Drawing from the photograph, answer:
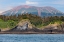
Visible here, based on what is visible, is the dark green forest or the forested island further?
the dark green forest

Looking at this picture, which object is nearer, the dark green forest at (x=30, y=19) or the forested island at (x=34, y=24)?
the forested island at (x=34, y=24)

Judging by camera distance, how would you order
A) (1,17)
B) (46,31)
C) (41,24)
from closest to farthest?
(46,31) → (41,24) → (1,17)

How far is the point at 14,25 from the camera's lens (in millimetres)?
100625

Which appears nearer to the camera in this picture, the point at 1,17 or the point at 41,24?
the point at 41,24

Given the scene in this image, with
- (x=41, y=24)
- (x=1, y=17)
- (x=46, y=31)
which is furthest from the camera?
(x=1, y=17)

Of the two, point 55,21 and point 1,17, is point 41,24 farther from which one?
point 1,17

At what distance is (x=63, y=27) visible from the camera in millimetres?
99188

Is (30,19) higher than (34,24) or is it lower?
higher

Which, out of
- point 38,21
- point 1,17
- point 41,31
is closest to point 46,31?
point 41,31

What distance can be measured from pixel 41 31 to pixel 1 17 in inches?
752

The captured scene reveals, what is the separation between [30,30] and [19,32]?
2.90 m

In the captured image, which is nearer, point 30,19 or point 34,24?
point 34,24

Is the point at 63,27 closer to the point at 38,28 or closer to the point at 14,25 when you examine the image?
the point at 38,28

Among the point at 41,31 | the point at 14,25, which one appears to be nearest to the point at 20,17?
the point at 14,25
